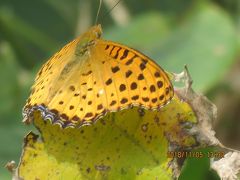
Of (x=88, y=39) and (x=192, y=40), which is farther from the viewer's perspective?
(x=192, y=40)

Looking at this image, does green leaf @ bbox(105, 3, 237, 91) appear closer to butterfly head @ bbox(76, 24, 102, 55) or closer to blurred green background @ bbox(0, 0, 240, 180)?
blurred green background @ bbox(0, 0, 240, 180)

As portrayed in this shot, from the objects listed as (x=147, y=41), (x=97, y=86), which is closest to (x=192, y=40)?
(x=147, y=41)

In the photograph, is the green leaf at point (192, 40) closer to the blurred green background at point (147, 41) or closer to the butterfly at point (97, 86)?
the blurred green background at point (147, 41)

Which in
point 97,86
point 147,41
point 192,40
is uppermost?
point 147,41

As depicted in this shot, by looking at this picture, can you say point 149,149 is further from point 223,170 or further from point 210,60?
point 210,60

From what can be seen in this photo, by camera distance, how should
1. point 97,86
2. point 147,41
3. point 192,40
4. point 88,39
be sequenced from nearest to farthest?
point 97,86
point 88,39
point 192,40
point 147,41

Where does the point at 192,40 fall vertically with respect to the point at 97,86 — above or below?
above

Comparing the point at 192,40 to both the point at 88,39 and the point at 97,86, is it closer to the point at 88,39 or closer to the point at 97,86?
the point at 88,39
